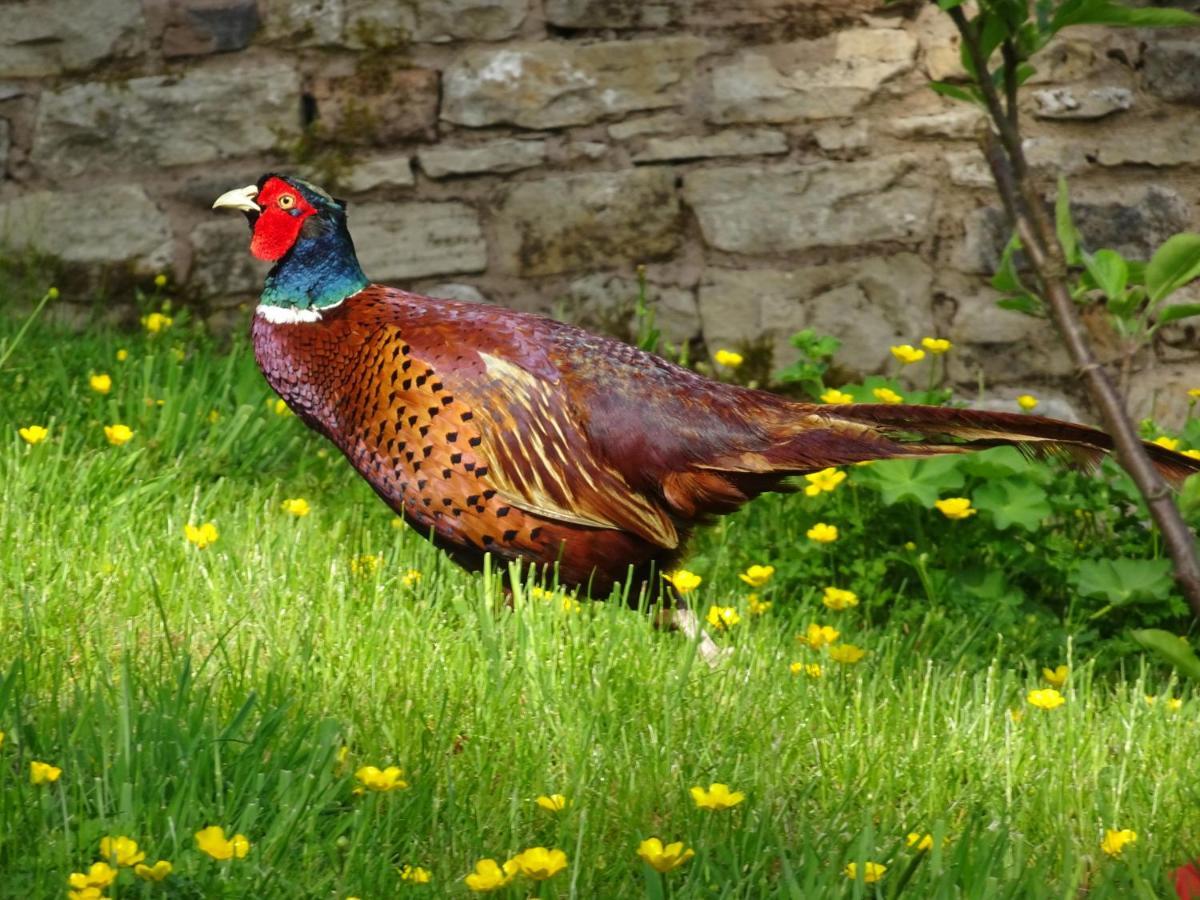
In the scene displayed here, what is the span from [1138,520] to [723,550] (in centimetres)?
102

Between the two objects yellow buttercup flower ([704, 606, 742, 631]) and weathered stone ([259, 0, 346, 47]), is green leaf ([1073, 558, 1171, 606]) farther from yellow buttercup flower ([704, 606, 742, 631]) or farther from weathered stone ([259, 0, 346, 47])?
weathered stone ([259, 0, 346, 47])

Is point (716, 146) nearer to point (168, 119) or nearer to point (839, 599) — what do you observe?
point (168, 119)

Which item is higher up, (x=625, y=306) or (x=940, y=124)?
(x=940, y=124)

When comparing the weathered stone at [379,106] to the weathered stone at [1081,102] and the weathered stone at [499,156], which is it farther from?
the weathered stone at [1081,102]

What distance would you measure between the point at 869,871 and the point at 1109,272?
0.81 m

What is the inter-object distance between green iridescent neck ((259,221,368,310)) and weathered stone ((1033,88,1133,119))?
217 centimetres

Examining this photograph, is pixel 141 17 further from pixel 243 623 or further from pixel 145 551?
pixel 243 623

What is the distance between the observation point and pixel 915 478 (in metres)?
3.56

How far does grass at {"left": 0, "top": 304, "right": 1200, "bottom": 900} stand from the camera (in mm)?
1990

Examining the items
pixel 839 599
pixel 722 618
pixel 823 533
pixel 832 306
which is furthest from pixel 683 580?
pixel 832 306

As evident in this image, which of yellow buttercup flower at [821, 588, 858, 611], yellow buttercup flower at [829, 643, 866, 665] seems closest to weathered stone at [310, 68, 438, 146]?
yellow buttercup flower at [821, 588, 858, 611]

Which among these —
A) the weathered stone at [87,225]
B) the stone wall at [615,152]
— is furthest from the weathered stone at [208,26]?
the weathered stone at [87,225]

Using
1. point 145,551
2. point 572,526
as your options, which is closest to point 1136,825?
point 572,526

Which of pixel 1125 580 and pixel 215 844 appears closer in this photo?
pixel 215 844
